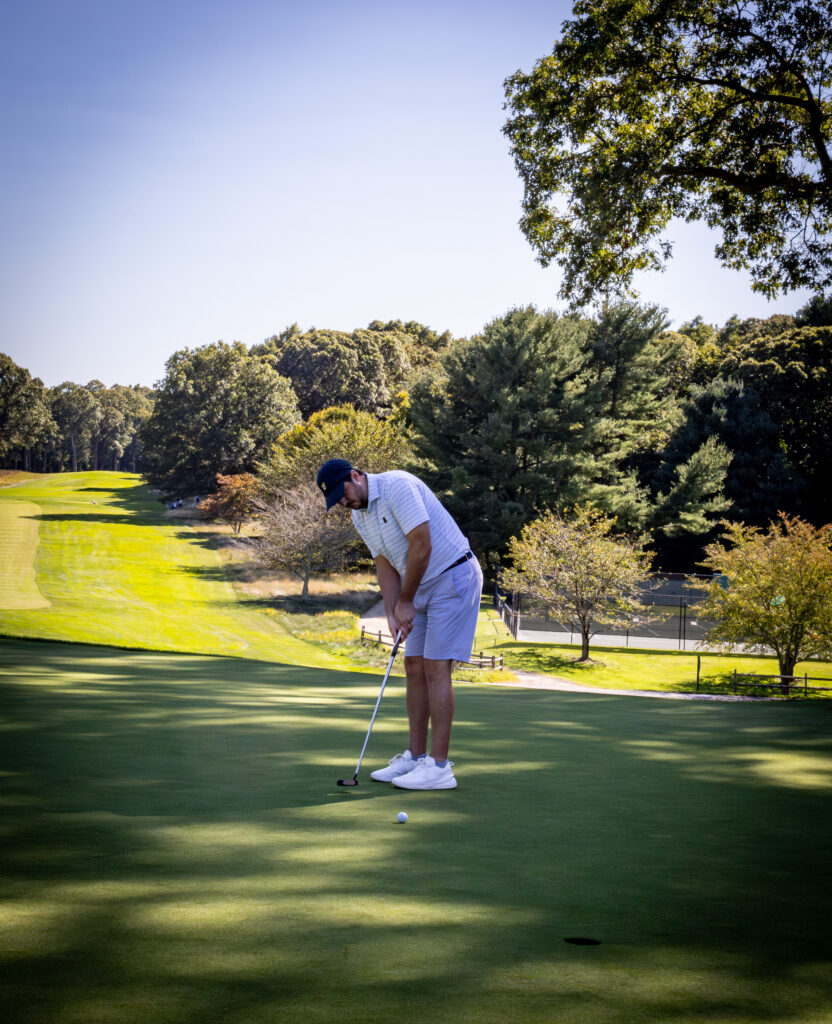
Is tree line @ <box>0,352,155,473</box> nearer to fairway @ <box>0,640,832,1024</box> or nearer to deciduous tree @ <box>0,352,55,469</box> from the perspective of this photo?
deciduous tree @ <box>0,352,55,469</box>

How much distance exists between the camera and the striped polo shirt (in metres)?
4.42

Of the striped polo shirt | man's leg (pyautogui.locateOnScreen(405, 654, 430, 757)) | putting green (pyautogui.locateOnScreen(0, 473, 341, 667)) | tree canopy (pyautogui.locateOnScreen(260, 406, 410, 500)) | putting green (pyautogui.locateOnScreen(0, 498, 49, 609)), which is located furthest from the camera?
tree canopy (pyautogui.locateOnScreen(260, 406, 410, 500))

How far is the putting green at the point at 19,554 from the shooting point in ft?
116

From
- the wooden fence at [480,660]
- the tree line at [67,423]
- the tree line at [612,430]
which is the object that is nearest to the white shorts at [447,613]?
the wooden fence at [480,660]

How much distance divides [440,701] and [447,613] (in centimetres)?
48

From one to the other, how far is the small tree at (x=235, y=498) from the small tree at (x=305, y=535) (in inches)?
503

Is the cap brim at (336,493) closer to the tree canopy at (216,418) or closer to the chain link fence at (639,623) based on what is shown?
the chain link fence at (639,623)

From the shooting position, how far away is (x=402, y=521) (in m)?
4.41

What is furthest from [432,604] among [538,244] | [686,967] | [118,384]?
[118,384]

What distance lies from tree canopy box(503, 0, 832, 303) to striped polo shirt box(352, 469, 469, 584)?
1584 centimetres

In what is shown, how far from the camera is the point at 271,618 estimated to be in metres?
39.1

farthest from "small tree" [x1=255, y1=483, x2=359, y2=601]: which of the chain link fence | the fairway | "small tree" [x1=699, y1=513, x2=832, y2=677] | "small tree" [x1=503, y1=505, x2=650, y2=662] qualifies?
the fairway

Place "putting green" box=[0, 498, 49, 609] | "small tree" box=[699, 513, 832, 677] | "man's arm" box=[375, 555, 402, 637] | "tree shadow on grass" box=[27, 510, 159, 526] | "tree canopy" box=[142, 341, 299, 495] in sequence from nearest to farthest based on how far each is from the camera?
"man's arm" box=[375, 555, 402, 637], "small tree" box=[699, 513, 832, 677], "putting green" box=[0, 498, 49, 609], "tree shadow on grass" box=[27, 510, 159, 526], "tree canopy" box=[142, 341, 299, 495]

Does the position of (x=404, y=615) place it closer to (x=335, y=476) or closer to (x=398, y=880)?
(x=335, y=476)
